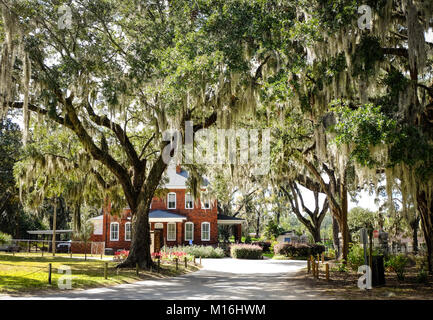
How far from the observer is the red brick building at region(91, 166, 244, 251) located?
37.4m

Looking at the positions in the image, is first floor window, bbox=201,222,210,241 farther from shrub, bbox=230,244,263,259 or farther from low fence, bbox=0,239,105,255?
low fence, bbox=0,239,105,255

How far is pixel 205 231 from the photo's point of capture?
38.0 meters

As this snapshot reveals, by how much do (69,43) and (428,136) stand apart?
513 inches

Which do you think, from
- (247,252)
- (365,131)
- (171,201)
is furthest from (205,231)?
(365,131)

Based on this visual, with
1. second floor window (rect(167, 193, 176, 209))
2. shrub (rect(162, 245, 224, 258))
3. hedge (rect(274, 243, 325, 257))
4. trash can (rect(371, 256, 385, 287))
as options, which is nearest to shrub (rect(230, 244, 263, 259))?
shrub (rect(162, 245, 224, 258))

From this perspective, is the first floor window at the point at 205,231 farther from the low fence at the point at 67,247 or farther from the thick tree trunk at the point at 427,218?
the thick tree trunk at the point at 427,218

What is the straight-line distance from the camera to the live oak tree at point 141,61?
497 inches

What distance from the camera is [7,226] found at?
1868 inches

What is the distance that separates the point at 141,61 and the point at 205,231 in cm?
2506

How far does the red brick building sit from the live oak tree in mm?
19167

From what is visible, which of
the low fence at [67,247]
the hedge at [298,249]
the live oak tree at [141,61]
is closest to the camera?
the live oak tree at [141,61]

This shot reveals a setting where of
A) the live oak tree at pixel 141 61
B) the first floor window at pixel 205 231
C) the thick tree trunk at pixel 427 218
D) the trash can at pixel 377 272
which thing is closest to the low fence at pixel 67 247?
the first floor window at pixel 205 231

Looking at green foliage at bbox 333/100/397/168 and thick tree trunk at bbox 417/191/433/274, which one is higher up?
green foliage at bbox 333/100/397/168

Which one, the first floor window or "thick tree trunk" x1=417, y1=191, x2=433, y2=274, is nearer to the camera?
"thick tree trunk" x1=417, y1=191, x2=433, y2=274
